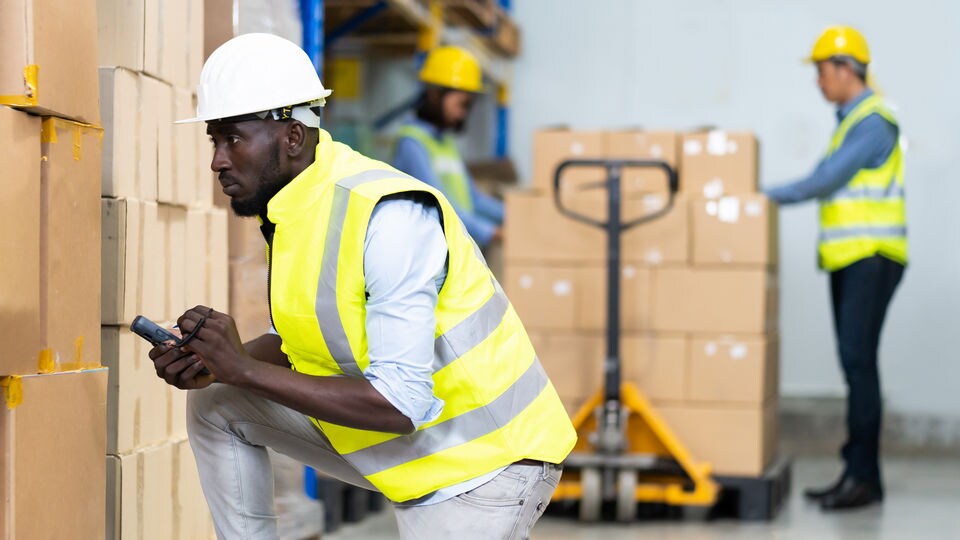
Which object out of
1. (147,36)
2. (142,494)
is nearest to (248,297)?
(142,494)

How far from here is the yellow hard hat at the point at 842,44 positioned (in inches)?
206

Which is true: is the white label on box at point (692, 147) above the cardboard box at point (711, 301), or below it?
above

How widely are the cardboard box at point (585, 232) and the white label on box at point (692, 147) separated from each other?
9.4 inches

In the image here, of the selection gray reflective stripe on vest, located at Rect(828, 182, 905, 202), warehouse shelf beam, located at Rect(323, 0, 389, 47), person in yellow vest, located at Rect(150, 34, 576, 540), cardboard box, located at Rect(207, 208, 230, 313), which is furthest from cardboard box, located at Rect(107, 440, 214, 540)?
warehouse shelf beam, located at Rect(323, 0, 389, 47)

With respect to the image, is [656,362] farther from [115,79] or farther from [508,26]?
[508,26]

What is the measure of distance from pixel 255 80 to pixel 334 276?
0.36 meters

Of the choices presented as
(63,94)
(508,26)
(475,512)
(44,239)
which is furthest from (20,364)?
(508,26)

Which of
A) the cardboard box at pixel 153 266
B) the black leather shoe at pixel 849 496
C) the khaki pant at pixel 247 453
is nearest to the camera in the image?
the khaki pant at pixel 247 453

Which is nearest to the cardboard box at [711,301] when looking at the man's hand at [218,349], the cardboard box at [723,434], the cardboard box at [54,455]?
the cardboard box at [723,434]

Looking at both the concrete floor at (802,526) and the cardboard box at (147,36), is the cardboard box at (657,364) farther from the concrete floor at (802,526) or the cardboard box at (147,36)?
the cardboard box at (147,36)

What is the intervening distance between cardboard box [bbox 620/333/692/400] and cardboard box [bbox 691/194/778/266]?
0.34m

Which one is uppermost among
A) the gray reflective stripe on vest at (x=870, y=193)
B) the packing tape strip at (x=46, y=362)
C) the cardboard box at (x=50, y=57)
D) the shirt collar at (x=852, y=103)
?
the shirt collar at (x=852, y=103)

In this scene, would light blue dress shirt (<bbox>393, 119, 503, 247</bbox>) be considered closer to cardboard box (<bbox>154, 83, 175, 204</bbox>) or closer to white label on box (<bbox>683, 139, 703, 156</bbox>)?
white label on box (<bbox>683, 139, 703, 156</bbox>)

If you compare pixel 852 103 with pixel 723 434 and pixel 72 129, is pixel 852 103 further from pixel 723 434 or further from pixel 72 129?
pixel 72 129
